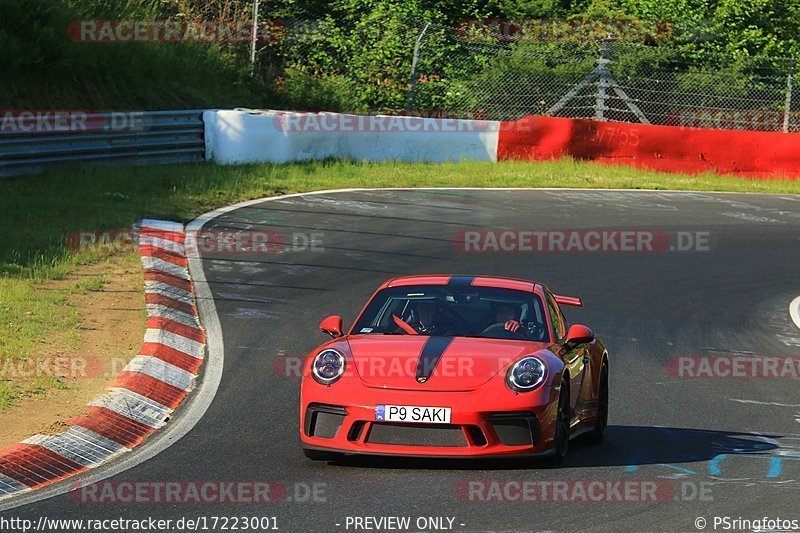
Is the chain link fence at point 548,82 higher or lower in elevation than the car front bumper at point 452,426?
higher

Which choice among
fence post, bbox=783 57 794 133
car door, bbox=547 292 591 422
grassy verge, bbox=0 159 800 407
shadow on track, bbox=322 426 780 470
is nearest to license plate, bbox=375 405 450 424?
shadow on track, bbox=322 426 780 470

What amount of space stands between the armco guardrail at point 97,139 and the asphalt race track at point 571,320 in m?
3.08

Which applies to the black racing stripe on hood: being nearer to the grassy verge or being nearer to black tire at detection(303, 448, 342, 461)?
black tire at detection(303, 448, 342, 461)

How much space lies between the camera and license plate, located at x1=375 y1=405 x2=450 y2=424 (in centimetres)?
707

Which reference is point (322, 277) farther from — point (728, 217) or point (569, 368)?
point (728, 217)

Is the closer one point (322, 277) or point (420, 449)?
point (420, 449)

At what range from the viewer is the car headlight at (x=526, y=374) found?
728 cm

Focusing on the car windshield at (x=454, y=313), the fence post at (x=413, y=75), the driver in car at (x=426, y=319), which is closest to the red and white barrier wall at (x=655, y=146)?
the fence post at (x=413, y=75)

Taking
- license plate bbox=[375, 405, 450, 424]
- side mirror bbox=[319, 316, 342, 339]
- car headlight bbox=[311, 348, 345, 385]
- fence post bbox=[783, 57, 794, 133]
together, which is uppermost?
fence post bbox=[783, 57, 794, 133]

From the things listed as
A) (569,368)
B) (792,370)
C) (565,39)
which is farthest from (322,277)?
(565,39)

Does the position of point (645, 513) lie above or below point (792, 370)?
above

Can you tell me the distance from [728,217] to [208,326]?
11589 millimetres

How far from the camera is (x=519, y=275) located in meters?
15.4

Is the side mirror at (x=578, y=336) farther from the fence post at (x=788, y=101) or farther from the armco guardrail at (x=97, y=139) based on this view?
the fence post at (x=788, y=101)
